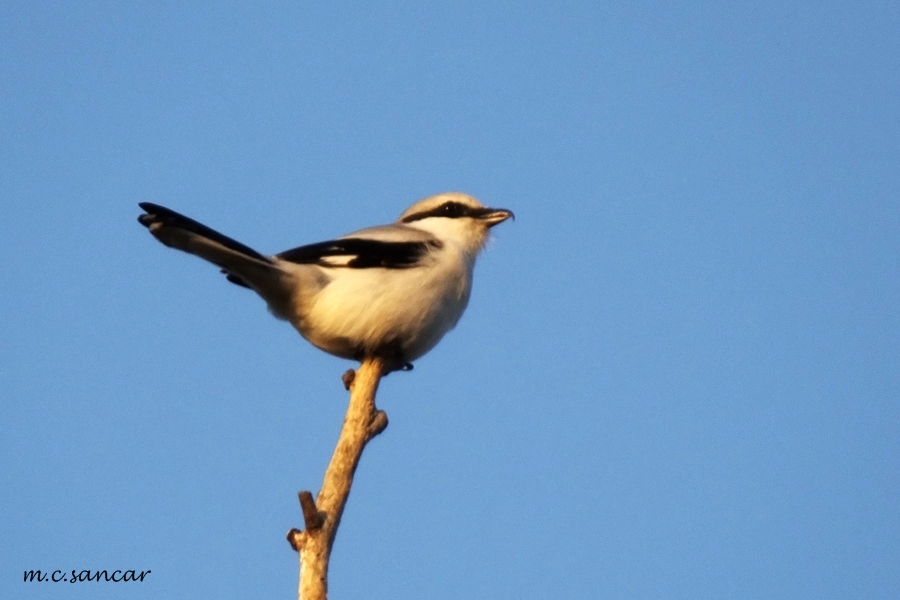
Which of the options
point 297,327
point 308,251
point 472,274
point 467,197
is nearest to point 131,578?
point 297,327

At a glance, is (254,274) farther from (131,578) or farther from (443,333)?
(131,578)

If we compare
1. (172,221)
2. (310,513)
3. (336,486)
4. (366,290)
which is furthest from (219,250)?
(310,513)

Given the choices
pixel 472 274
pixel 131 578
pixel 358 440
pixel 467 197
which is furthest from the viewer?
pixel 467 197

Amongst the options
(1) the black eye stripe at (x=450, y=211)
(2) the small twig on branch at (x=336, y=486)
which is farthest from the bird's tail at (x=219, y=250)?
(1) the black eye stripe at (x=450, y=211)

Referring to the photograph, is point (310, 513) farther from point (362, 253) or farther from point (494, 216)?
point (494, 216)

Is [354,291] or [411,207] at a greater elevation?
[411,207]
